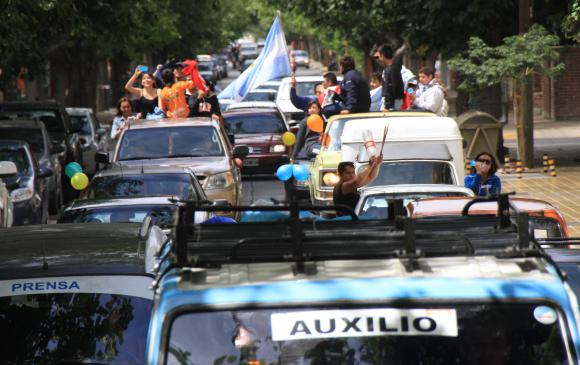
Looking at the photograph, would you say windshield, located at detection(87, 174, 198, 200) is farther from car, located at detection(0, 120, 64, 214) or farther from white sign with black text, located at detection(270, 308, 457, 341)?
white sign with black text, located at detection(270, 308, 457, 341)

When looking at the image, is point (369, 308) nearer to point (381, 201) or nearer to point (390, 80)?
point (381, 201)

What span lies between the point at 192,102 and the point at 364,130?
7313mm

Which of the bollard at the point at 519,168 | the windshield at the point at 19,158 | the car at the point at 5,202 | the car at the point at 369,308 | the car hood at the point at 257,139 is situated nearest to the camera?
the car at the point at 369,308

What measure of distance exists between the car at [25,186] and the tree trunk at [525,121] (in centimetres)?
949

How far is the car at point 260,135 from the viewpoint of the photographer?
81.8ft

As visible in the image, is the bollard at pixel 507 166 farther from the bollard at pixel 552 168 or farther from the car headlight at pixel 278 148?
the car headlight at pixel 278 148

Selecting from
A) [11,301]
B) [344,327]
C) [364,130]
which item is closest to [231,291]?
[344,327]

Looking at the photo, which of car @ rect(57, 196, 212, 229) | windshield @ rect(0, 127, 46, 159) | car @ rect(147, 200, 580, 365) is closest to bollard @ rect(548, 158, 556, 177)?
windshield @ rect(0, 127, 46, 159)

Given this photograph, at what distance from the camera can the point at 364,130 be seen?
49.2ft

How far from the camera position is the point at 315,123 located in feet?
63.3

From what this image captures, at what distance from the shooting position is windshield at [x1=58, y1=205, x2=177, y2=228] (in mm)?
11125

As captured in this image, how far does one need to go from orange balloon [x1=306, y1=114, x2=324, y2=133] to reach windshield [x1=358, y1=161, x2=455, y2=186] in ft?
15.9

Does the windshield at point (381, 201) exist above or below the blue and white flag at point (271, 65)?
below

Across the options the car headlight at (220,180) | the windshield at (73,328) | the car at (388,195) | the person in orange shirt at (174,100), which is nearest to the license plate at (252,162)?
the person in orange shirt at (174,100)
